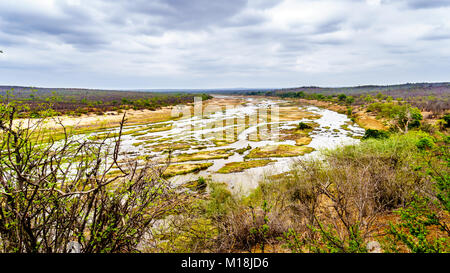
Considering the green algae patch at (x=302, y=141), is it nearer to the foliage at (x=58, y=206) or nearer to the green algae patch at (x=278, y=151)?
the green algae patch at (x=278, y=151)

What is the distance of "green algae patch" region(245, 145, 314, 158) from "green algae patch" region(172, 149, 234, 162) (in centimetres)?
340

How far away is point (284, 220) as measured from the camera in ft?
28.8

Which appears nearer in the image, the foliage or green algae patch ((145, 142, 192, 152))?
the foliage

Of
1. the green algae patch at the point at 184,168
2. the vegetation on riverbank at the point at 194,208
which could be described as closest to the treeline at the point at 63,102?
the vegetation on riverbank at the point at 194,208

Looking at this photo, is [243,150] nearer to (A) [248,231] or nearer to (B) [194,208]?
(A) [248,231]

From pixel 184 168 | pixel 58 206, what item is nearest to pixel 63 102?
pixel 58 206

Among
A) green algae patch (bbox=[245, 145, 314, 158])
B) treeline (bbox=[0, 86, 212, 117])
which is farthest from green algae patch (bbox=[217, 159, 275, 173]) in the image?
treeline (bbox=[0, 86, 212, 117])

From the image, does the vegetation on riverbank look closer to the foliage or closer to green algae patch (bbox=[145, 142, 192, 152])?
the foliage

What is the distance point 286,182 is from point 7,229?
1417cm

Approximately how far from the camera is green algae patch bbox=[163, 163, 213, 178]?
72.8 ft

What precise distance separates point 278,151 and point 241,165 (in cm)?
793
